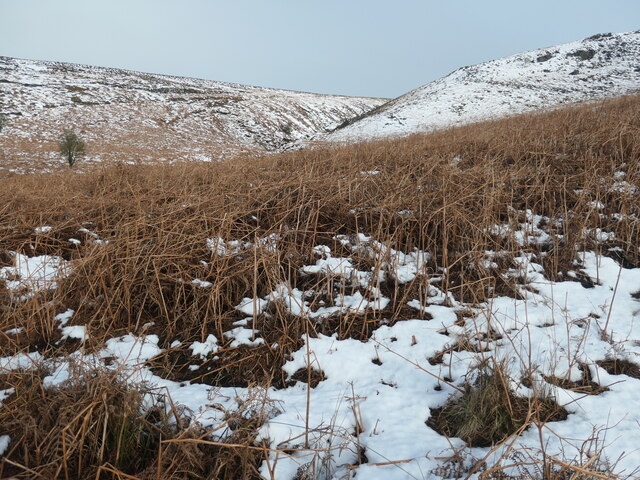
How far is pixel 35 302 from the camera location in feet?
6.75

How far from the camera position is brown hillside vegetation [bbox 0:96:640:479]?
4.40 ft

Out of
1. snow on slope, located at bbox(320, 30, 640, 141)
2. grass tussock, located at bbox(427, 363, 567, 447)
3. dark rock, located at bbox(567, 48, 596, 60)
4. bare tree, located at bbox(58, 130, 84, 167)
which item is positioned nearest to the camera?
grass tussock, located at bbox(427, 363, 567, 447)

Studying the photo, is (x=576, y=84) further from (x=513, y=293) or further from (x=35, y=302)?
(x=35, y=302)

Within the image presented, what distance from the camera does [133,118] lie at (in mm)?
28047

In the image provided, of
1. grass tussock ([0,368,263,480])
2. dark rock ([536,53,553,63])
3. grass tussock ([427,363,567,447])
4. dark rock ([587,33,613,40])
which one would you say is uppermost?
dark rock ([587,33,613,40])

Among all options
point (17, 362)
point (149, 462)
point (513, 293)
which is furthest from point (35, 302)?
point (513, 293)

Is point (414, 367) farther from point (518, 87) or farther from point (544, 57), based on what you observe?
point (544, 57)

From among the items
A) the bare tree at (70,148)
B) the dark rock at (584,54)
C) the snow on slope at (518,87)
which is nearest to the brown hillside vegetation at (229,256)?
the bare tree at (70,148)

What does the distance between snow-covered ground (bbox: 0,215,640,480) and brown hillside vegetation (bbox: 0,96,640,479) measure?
0.09 m

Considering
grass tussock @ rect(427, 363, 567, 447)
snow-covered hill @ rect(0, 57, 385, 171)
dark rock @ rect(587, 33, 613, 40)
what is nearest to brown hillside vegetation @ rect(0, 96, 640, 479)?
grass tussock @ rect(427, 363, 567, 447)

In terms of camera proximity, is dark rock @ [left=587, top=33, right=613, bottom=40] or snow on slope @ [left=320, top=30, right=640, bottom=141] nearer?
snow on slope @ [left=320, top=30, right=640, bottom=141]

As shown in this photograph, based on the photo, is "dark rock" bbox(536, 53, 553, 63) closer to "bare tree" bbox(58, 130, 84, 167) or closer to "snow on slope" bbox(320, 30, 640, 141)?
"snow on slope" bbox(320, 30, 640, 141)

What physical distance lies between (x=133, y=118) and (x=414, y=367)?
32255 mm

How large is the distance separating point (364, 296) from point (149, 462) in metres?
1.47
